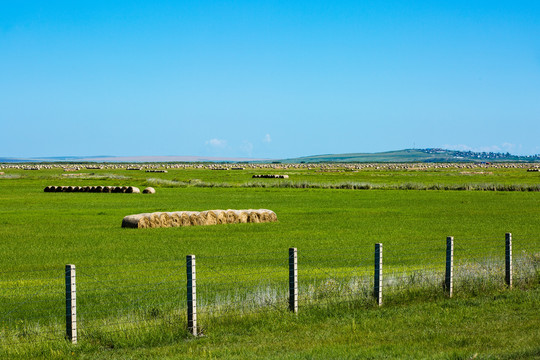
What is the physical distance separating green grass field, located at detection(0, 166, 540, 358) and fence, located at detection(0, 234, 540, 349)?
65mm

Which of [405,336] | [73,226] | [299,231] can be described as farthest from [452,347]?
[73,226]

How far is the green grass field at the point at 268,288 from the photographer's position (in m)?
12.0

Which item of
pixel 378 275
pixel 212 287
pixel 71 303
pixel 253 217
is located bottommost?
pixel 212 287

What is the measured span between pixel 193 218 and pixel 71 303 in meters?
25.8

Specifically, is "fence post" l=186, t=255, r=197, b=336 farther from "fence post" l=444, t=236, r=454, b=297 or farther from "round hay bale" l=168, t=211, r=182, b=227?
"round hay bale" l=168, t=211, r=182, b=227

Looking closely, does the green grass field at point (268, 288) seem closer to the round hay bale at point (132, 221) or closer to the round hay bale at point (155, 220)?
the round hay bale at point (132, 221)

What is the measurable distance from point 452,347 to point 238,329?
410 centimetres

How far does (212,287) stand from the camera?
61.2ft

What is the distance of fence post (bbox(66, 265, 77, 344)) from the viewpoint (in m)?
11.9

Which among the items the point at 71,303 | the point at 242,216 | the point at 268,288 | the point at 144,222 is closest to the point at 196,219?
the point at 242,216

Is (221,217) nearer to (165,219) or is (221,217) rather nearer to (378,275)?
(165,219)

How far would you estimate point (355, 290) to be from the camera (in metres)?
16.4

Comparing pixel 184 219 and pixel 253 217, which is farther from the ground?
pixel 184 219

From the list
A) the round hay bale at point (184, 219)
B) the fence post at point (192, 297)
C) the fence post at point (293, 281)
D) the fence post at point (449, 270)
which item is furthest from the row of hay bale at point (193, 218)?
the fence post at point (192, 297)
